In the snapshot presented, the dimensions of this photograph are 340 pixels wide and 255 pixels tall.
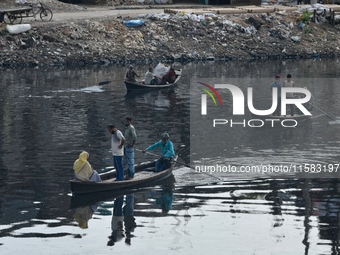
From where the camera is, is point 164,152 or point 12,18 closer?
point 164,152

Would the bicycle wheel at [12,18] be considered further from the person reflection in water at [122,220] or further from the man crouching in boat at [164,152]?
the person reflection in water at [122,220]

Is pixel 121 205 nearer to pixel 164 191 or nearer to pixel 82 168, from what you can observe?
pixel 82 168

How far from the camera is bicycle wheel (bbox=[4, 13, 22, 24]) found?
6169cm

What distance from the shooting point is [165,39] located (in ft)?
216

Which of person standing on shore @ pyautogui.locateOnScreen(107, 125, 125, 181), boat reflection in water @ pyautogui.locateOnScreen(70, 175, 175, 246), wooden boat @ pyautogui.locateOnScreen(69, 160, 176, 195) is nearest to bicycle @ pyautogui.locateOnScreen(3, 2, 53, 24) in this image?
wooden boat @ pyautogui.locateOnScreen(69, 160, 176, 195)

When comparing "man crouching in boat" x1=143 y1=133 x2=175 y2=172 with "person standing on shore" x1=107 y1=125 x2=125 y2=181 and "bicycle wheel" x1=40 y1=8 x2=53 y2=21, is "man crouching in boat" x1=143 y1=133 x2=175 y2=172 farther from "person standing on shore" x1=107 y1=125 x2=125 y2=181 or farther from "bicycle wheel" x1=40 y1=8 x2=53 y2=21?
"bicycle wheel" x1=40 y1=8 x2=53 y2=21

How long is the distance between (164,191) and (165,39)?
1572 inches

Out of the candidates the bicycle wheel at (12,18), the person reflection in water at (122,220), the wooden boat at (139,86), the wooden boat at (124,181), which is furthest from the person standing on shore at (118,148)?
the bicycle wheel at (12,18)

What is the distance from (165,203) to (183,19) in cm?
4374

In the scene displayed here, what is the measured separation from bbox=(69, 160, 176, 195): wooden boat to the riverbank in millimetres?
33299

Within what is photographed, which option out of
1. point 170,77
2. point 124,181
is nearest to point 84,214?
point 124,181

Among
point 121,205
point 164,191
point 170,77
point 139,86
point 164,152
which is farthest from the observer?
point 170,77

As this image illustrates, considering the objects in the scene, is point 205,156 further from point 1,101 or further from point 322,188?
point 1,101

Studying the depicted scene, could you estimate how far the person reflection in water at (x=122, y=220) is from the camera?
22.3m
